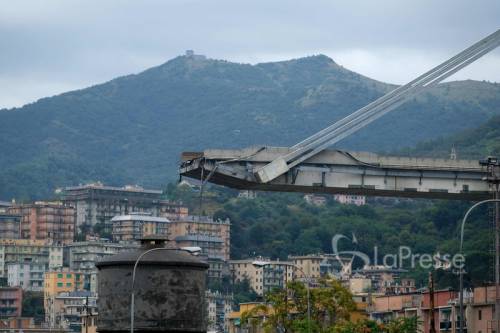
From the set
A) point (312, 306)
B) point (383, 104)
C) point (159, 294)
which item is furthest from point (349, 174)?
point (159, 294)

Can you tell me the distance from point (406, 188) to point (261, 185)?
9009mm

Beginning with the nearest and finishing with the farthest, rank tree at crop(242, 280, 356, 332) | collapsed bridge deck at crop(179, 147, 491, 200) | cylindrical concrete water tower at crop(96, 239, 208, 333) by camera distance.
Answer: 1. cylindrical concrete water tower at crop(96, 239, 208, 333)
2. collapsed bridge deck at crop(179, 147, 491, 200)
3. tree at crop(242, 280, 356, 332)

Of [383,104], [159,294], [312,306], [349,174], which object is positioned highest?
[383,104]

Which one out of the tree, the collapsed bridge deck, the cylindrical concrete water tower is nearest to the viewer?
the cylindrical concrete water tower

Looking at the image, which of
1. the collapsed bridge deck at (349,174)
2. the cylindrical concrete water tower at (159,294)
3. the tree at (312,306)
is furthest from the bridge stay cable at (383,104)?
the cylindrical concrete water tower at (159,294)

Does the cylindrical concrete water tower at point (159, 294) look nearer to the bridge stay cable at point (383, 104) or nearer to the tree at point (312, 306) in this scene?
the bridge stay cable at point (383, 104)

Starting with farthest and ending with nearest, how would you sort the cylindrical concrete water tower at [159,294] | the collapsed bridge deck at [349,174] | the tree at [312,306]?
the tree at [312,306]
the collapsed bridge deck at [349,174]
the cylindrical concrete water tower at [159,294]

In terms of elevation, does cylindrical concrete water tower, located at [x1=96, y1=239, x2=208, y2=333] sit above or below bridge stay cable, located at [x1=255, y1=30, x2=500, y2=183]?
below

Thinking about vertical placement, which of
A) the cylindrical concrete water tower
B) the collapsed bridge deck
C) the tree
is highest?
the collapsed bridge deck

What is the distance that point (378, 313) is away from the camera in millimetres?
134875

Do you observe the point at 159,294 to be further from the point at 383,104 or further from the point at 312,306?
the point at 312,306

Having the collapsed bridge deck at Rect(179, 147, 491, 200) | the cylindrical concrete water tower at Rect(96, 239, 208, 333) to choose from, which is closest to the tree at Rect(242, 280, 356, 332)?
the collapsed bridge deck at Rect(179, 147, 491, 200)

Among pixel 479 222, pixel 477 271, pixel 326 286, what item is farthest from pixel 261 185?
pixel 479 222

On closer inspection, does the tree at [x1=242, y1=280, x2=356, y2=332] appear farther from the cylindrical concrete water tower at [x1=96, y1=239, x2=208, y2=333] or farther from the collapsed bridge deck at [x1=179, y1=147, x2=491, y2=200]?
the cylindrical concrete water tower at [x1=96, y1=239, x2=208, y2=333]
